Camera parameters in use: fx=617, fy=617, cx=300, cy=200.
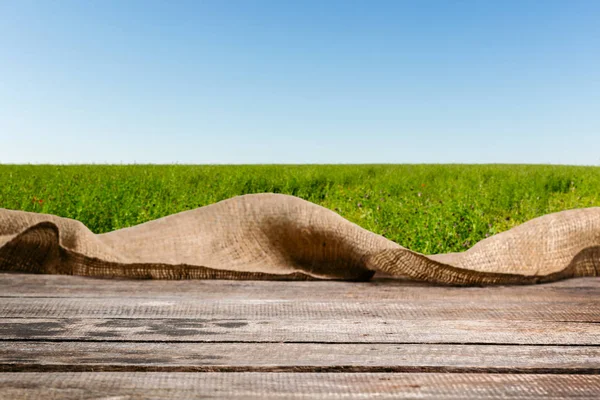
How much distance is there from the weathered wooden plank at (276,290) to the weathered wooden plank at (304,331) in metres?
0.33

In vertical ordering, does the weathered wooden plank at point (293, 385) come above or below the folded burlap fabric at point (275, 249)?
below

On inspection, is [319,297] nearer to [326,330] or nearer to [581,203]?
[326,330]

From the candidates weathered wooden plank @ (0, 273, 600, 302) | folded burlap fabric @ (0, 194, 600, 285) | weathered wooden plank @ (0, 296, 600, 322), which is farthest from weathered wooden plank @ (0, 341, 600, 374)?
folded burlap fabric @ (0, 194, 600, 285)

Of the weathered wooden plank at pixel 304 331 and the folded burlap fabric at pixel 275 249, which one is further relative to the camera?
the folded burlap fabric at pixel 275 249

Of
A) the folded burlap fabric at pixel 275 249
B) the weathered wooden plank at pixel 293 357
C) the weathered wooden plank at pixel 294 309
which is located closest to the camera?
the weathered wooden plank at pixel 293 357

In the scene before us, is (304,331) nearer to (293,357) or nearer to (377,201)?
(293,357)

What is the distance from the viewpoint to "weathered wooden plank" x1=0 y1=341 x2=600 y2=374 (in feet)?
4.43

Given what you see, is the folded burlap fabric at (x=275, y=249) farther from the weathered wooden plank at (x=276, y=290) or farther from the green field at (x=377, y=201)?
the green field at (x=377, y=201)

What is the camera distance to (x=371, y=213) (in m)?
5.75

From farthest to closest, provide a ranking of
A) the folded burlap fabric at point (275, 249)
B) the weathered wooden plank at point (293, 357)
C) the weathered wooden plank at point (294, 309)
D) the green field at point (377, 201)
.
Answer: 1. the green field at point (377, 201)
2. the folded burlap fabric at point (275, 249)
3. the weathered wooden plank at point (294, 309)
4. the weathered wooden plank at point (293, 357)

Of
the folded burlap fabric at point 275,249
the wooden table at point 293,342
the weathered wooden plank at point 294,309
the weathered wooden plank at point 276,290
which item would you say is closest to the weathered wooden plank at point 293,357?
the wooden table at point 293,342

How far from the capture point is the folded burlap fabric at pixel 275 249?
2.49 m

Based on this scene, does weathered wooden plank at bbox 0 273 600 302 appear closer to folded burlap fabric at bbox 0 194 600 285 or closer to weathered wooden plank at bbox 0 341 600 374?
folded burlap fabric at bbox 0 194 600 285

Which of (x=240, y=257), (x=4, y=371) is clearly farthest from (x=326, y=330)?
(x=240, y=257)
